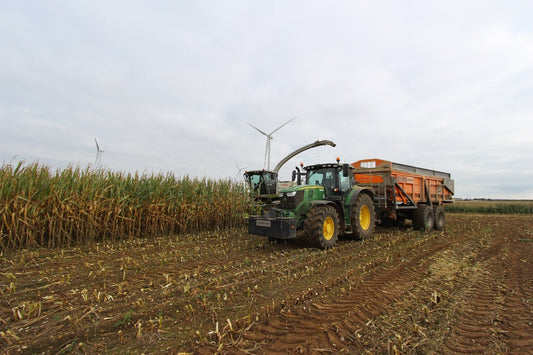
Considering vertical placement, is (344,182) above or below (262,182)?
below

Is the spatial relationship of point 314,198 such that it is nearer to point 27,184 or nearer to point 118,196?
point 118,196

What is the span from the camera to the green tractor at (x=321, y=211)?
6.86 meters

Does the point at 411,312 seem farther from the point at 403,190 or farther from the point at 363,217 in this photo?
the point at 403,190

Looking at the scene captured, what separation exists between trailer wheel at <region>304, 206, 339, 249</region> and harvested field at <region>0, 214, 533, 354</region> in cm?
63

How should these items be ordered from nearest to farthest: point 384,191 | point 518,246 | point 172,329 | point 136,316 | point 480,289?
1. point 172,329
2. point 136,316
3. point 480,289
4. point 518,246
5. point 384,191

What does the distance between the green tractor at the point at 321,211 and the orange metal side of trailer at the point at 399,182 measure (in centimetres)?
134

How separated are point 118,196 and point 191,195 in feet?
8.47

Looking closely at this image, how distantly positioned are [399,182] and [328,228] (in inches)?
188

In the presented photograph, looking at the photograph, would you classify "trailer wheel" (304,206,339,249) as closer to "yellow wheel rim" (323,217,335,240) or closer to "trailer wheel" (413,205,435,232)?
"yellow wheel rim" (323,217,335,240)

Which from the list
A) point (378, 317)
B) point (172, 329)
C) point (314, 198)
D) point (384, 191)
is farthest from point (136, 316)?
point (384, 191)

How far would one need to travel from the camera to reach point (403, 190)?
418 inches

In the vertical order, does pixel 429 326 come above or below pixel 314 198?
below

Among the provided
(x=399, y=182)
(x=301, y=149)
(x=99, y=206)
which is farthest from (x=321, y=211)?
(x=301, y=149)

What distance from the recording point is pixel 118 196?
Answer: 8.31m
